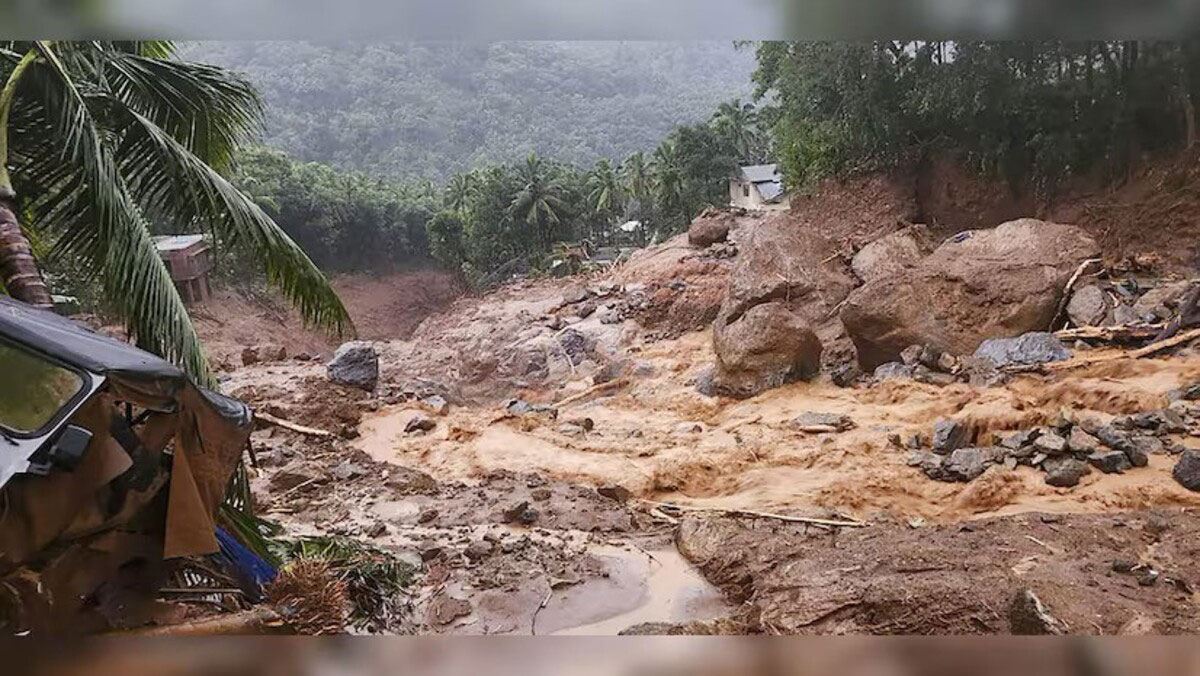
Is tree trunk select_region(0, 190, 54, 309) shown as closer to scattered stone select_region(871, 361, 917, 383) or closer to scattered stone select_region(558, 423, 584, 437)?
scattered stone select_region(558, 423, 584, 437)

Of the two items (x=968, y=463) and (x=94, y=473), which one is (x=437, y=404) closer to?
(x=94, y=473)

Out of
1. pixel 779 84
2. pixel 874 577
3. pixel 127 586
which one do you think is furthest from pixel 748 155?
pixel 127 586

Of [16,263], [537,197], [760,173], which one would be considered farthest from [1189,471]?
[16,263]

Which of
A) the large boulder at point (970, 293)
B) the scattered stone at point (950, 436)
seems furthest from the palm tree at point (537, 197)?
the scattered stone at point (950, 436)

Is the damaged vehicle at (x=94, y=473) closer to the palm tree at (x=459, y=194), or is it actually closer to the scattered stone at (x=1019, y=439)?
Result: the palm tree at (x=459, y=194)

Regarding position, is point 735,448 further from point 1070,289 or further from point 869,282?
point 1070,289

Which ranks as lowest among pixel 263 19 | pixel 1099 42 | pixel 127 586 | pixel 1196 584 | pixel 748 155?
pixel 1196 584
